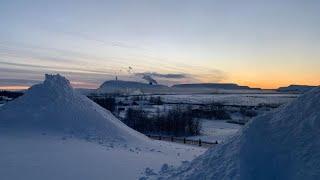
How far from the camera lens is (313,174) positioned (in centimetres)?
914

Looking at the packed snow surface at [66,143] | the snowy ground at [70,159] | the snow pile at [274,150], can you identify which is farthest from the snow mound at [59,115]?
the snow pile at [274,150]

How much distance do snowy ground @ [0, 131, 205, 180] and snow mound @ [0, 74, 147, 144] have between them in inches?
80.1

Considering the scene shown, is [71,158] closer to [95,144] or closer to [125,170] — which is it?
[125,170]

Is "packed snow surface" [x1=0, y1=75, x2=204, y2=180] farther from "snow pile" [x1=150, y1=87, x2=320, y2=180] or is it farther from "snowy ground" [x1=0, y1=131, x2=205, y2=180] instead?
"snow pile" [x1=150, y1=87, x2=320, y2=180]

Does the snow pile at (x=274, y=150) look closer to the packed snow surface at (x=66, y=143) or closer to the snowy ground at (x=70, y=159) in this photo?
the packed snow surface at (x=66, y=143)

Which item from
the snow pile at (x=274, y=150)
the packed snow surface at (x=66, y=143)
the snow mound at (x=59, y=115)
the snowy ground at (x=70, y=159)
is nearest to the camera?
the snow pile at (x=274, y=150)

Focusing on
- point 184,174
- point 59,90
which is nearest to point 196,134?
point 59,90

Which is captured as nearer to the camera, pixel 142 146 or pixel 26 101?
pixel 142 146

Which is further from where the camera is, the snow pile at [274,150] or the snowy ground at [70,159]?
the snowy ground at [70,159]

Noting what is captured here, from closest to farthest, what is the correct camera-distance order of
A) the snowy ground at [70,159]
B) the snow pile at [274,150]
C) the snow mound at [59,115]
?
the snow pile at [274,150]
the snowy ground at [70,159]
the snow mound at [59,115]

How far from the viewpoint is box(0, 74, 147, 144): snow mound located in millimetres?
27453

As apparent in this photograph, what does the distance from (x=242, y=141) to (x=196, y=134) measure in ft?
195

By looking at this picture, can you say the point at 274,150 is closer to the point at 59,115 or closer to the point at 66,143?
the point at 66,143

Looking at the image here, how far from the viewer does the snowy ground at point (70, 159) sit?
52.9 ft
